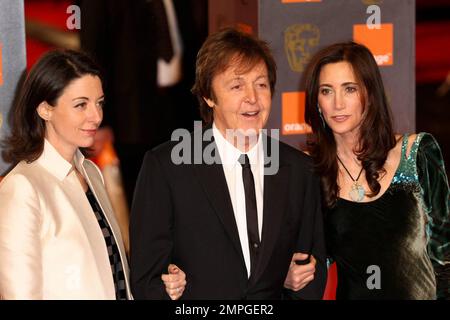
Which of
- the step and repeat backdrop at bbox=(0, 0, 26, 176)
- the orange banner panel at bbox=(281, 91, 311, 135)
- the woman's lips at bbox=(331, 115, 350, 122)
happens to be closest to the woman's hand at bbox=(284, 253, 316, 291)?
the woman's lips at bbox=(331, 115, 350, 122)

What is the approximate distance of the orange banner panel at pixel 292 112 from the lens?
4.37m

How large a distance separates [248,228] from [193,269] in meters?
0.25

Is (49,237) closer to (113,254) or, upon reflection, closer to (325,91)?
(113,254)

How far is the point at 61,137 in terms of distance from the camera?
2.66 m

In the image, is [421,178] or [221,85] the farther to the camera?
[421,178]

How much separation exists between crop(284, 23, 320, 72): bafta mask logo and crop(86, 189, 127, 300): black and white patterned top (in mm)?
1991

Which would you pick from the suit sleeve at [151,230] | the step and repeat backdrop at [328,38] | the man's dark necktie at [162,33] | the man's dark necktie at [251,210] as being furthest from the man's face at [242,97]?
the man's dark necktie at [162,33]

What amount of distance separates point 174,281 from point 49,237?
46cm

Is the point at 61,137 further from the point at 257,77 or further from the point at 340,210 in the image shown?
the point at 340,210

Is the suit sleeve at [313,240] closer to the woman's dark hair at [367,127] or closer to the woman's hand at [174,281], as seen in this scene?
the woman's dark hair at [367,127]

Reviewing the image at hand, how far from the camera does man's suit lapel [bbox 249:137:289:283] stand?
258cm

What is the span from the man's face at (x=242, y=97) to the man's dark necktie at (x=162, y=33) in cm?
299
